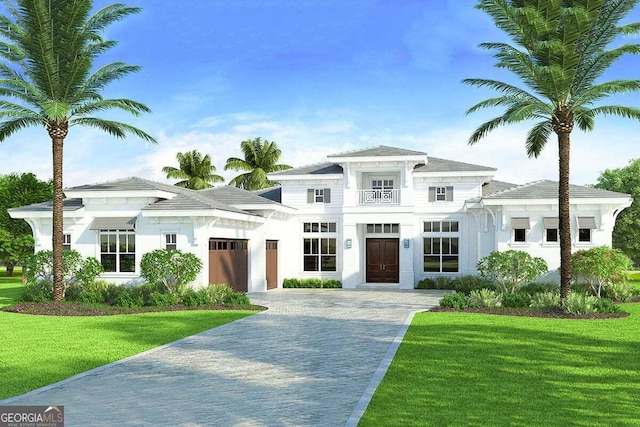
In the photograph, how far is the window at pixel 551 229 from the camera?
27.0 metres

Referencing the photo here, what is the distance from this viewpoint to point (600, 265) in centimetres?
2239

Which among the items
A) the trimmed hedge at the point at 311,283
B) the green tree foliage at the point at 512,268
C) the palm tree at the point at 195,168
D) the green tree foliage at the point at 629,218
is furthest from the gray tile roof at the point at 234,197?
the green tree foliage at the point at 629,218

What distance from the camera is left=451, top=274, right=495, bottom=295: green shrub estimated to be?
26938mm

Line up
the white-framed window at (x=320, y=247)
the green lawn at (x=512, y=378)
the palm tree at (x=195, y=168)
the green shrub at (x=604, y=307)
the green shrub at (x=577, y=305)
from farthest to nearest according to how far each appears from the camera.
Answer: the palm tree at (x=195, y=168) < the white-framed window at (x=320, y=247) < the green shrub at (x=604, y=307) < the green shrub at (x=577, y=305) < the green lawn at (x=512, y=378)

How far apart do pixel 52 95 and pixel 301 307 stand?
11.4 meters

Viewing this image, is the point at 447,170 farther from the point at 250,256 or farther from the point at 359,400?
the point at 359,400

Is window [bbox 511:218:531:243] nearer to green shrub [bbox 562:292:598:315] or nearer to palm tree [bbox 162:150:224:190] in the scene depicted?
green shrub [bbox 562:292:598:315]

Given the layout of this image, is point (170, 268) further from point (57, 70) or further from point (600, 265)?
point (600, 265)

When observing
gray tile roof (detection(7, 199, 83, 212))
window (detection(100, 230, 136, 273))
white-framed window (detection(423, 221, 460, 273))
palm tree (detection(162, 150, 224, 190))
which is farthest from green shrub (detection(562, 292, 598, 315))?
palm tree (detection(162, 150, 224, 190))

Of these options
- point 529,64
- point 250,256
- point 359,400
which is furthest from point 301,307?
point 359,400

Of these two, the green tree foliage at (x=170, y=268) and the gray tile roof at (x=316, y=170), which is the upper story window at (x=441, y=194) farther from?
the green tree foliage at (x=170, y=268)

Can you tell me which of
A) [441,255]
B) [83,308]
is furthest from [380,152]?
[83,308]

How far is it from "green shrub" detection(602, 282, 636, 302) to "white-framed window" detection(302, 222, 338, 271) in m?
13.4

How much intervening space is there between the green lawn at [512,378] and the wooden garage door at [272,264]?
15.4 meters
